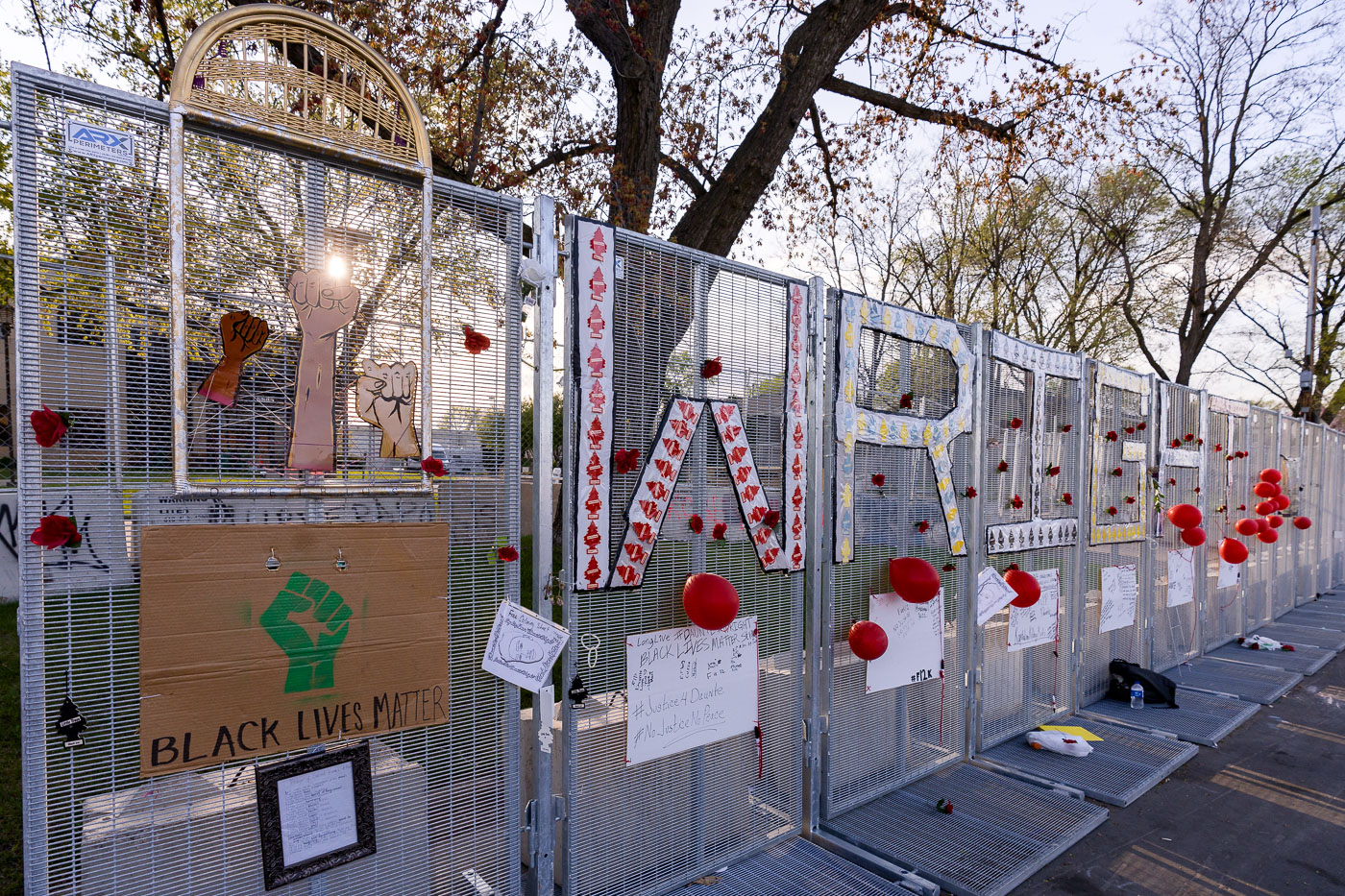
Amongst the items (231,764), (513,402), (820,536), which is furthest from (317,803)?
(820,536)

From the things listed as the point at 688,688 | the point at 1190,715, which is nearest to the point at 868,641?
the point at 688,688

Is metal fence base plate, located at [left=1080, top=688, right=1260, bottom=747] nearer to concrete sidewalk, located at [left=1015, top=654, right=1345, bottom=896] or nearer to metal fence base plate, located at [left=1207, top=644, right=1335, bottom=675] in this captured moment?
concrete sidewalk, located at [left=1015, top=654, right=1345, bottom=896]

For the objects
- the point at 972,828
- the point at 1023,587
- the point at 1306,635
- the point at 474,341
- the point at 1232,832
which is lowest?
the point at 1306,635

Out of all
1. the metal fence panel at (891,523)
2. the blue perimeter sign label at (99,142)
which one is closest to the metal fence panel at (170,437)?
the blue perimeter sign label at (99,142)

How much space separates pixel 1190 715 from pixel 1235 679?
1711 millimetres

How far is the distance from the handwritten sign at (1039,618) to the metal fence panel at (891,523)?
2.21 feet

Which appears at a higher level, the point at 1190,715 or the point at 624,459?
the point at 624,459

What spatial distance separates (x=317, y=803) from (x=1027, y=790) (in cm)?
430

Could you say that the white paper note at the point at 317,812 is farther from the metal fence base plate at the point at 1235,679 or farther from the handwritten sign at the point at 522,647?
the metal fence base plate at the point at 1235,679

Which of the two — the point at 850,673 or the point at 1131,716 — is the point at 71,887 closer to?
the point at 850,673

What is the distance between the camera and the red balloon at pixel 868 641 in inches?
158

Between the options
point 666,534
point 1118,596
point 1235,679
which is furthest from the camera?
point 1235,679

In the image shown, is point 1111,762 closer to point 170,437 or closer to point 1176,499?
point 1176,499

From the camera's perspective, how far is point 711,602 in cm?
313
